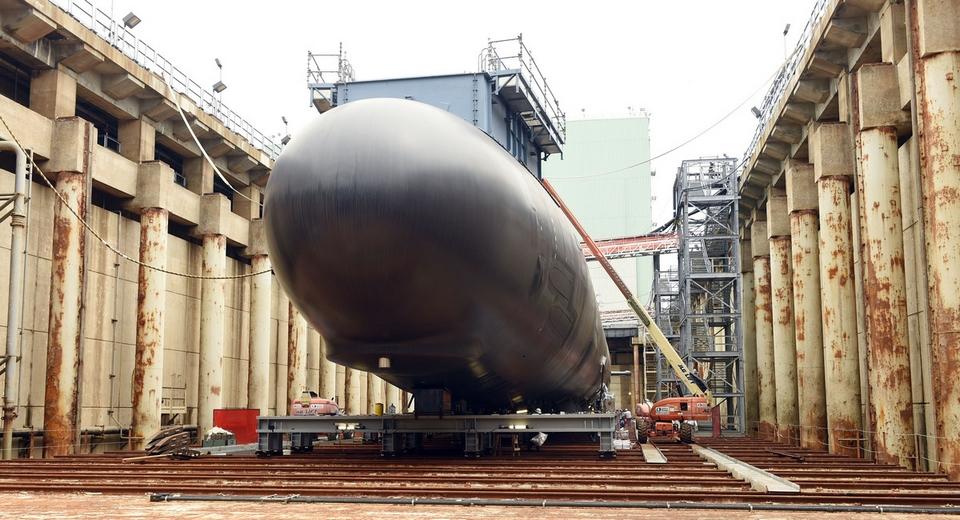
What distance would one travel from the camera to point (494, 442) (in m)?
13.8

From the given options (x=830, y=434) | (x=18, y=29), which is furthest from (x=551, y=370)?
(x=18, y=29)

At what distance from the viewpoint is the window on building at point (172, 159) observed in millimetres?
24781

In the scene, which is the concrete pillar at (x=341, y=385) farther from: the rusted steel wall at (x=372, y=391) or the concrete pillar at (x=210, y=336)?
the concrete pillar at (x=210, y=336)

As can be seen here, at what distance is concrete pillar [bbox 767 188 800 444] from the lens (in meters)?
25.3

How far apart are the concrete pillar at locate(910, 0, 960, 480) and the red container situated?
13.2 m

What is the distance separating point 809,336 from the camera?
21.9 meters

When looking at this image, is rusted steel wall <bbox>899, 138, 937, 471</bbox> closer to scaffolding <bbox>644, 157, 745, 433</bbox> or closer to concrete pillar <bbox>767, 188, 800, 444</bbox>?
concrete pillar <bbox>767, 188, 800, 444</bbox>

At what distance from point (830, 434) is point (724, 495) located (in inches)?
486

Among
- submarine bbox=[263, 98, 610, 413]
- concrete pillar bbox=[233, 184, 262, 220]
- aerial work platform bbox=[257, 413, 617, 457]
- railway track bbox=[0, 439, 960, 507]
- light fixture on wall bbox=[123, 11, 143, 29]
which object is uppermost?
light fixture on wall bbox=[123, 11, 143, 29]

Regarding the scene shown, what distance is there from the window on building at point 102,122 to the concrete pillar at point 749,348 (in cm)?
2243

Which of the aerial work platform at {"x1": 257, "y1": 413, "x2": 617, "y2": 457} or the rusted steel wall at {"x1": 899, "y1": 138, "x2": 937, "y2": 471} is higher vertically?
the rusted steel wall at {"x1": 899, "y1": 138, "x2": 937, "y2": 471}

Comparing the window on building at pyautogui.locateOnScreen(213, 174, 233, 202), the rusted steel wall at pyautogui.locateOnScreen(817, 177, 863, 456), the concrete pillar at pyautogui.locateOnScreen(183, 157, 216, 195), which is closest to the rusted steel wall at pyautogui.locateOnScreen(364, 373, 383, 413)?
the window on building at pyautogui.locateOnScreen(213, 174, 233, 202)

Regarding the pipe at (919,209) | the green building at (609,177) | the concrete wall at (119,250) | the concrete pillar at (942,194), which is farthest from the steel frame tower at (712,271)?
the green building at (609,177)

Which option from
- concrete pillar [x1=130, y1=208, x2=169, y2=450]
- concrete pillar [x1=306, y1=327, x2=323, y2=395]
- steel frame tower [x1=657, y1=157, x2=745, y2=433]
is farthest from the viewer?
concrete pillar [x1=306, y1=327, x2=323, y2=395]
